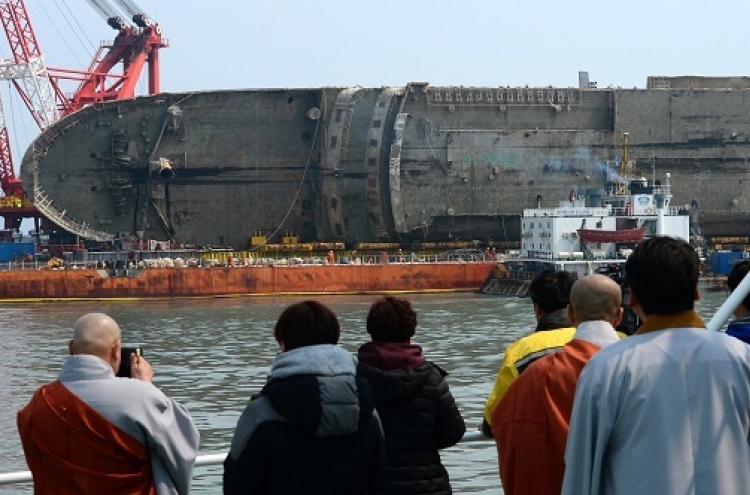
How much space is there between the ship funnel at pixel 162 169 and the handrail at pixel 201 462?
207 ft

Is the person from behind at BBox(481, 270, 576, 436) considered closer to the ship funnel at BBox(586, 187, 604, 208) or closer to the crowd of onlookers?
the crowd of onlookers

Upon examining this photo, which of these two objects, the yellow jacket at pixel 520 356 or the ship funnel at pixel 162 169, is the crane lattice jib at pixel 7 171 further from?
the yellow jacket at pixel 520 356

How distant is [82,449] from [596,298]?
2.37 meters

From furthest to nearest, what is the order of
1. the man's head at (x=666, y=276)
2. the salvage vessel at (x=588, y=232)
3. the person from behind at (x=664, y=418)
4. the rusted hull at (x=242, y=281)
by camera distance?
the rusted hull at (x=242, y=281), the salvage vessel at (x=588, y=232), the man's head at (x=666, y=276), the person from behind at (x=664, y=418)

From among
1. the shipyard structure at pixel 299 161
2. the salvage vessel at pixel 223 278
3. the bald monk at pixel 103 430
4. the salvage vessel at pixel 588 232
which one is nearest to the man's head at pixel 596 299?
the bald monk at pixel 103 430

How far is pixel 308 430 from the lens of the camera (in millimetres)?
5758

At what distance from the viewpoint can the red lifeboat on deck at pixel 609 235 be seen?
195ft

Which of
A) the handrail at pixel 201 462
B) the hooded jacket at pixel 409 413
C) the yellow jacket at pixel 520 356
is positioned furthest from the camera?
the handrail at pixel 201 462

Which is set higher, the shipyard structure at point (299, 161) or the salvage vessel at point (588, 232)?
the shipyard structure at point (299, 161)

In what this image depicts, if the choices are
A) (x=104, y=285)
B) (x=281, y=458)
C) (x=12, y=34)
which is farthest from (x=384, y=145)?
(x=281, y=458)

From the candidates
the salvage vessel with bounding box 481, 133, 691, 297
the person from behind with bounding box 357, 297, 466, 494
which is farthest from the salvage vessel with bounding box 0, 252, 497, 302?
the person from behind with bounding box 357, 297, 466, 494

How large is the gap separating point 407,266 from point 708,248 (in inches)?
717

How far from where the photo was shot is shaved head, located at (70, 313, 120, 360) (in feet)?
19.5

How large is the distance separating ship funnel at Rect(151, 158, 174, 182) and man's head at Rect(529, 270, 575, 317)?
63.4m
